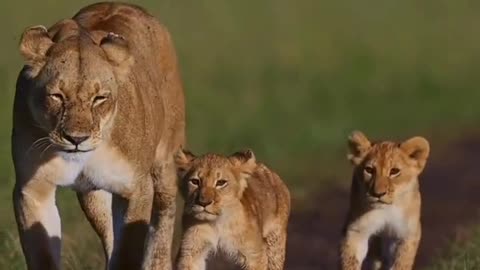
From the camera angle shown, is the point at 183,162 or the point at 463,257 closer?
the point at 183,162

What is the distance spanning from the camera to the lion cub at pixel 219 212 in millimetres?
8242

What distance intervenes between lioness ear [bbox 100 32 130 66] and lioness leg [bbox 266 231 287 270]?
1.18 metres

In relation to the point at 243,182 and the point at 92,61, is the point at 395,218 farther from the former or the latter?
the point at 92,61

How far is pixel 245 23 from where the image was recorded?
69.2ft

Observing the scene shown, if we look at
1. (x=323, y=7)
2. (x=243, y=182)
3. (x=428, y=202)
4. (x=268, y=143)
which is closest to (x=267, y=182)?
(x=243, y=182)

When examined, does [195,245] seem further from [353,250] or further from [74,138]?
[353,250]

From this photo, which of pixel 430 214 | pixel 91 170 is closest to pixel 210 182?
pixel 91 170

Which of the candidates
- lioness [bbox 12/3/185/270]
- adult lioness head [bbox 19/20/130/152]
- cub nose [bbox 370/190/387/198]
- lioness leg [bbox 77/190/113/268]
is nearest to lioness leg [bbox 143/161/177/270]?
lioness [bbox 12/3/185/270]

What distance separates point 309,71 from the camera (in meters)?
19.7

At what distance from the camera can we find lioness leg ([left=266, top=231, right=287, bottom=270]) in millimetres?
9056

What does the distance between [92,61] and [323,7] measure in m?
14.7

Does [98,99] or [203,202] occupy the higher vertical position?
[98,99]

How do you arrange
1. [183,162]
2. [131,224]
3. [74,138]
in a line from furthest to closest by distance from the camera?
[131,224]
[183,162]
[74,138]

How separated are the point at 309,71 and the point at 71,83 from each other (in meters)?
11.7
